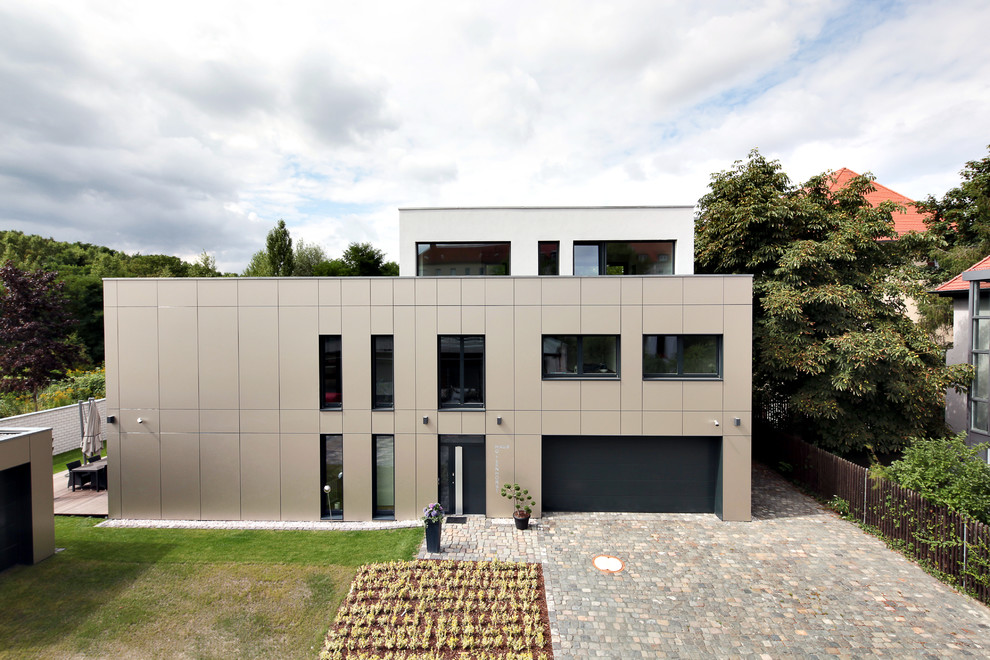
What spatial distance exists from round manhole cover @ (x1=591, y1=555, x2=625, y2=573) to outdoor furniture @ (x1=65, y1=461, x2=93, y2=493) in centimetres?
1475

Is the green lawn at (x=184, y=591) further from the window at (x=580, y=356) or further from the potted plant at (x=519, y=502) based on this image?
the window at (x=580, y=356)

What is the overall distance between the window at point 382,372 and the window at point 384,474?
0.94 meters

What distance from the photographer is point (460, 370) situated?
10867 millimetres

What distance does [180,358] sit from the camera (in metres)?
10.8

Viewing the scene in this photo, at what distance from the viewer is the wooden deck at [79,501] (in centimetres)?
1108

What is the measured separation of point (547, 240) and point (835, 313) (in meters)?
8.84

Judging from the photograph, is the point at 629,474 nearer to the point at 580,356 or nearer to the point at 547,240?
the point at 580,356

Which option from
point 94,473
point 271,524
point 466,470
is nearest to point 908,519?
point 466,470

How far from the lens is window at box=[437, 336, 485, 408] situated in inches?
427

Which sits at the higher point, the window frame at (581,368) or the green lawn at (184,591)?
the window frame at (581,368)

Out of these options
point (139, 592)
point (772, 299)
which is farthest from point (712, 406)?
point (139, 592)

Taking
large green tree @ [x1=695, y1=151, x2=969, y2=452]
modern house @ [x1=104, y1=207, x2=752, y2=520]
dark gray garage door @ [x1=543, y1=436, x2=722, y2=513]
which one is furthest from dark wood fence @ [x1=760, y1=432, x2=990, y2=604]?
dark gray garage door @ [x1=543, y1=436, x2=722, y2=513]

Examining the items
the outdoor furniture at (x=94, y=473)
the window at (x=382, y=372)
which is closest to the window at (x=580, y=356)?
the window at (x=382, y=372)

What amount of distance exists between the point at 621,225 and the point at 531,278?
339cm
